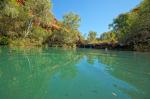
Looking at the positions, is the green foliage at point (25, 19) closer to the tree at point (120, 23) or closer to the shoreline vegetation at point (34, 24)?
the shoreline vegetation at point (34, 24)

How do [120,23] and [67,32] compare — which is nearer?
[67,32]

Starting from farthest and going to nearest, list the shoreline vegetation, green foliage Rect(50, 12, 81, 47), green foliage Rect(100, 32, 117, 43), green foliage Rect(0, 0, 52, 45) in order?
1. green foliage Rect(100, 32, 117, 43)
2. green foliage Rect(50, 12, 81, 47)
3. green foliage Rect(0, 0, 52, 45)
4. the shoreline vegetation

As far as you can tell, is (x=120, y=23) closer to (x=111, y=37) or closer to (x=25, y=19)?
(x=111, y=37)

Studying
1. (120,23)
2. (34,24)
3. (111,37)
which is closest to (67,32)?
(34,24)

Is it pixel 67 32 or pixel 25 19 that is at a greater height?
pixel 25 19

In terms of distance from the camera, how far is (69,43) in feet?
220

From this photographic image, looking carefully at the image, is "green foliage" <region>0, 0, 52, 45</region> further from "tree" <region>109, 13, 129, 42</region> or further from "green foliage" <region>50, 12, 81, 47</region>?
"tree" <region>109, 13, 129, 42</region>

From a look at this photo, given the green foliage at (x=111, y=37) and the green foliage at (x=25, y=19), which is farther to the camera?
the green foliage at (x=111, y=37)

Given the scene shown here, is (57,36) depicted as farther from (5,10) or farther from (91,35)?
(91,35)

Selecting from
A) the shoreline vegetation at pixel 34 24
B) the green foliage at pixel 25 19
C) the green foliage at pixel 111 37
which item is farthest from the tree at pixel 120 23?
the green foliage at pixel 25 19

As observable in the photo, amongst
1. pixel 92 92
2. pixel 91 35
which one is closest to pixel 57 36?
pixel 91 35

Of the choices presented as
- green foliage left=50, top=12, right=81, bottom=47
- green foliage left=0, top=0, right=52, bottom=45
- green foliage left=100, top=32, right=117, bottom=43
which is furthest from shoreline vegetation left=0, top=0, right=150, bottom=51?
green foliage left=50, top=12, right=81, bottom=47

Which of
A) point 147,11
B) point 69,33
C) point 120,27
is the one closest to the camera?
point 147,11

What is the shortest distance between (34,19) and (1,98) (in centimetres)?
4596
